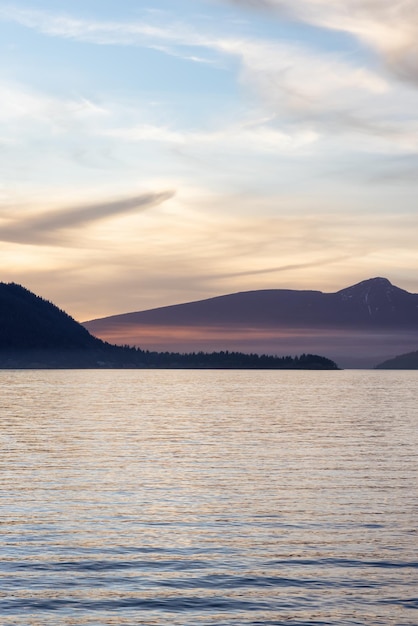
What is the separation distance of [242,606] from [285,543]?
9.36 metres

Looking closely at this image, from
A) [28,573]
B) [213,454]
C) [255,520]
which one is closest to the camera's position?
[28,573]

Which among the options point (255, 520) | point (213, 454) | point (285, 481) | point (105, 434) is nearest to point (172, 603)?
point (255, 520)

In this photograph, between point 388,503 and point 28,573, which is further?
point 388,503

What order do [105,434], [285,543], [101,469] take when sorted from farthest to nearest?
[105,434]
[101,469]
[285,543]

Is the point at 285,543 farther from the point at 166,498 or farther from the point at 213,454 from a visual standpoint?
the point at 213,454

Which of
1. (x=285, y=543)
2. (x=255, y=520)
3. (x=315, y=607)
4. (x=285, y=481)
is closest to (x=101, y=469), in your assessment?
(x=285, y=481)

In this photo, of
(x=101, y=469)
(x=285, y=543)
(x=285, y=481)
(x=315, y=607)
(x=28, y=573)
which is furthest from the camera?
(x=101, y=469)

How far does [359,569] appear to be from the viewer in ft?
104

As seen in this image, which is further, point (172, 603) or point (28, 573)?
point (28, 573)

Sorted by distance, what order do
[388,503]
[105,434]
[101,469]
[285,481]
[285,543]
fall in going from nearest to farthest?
1. [285,543]
2. [388,503]
3. [285,481]
4. [101,469]
5. [105,434]

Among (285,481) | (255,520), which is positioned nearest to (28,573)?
(255,520)

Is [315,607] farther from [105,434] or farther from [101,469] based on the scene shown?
[105,434]

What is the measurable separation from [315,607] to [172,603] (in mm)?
4500

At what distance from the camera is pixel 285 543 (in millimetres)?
36000
